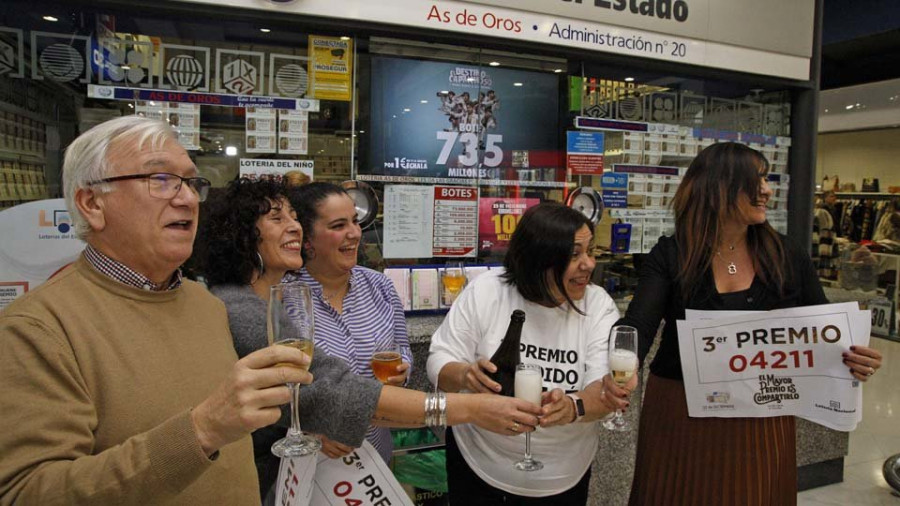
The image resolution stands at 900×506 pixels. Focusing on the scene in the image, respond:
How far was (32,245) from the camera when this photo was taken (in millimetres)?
2715

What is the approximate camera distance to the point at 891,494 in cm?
396

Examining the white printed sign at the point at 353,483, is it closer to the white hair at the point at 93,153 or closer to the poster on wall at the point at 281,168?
the white hair at the point at 93,153

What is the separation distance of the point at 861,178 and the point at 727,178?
1286 cm

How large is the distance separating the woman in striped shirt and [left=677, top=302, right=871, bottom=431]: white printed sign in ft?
3.52

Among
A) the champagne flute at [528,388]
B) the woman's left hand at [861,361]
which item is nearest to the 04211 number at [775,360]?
the woman's left hand at [861,361]

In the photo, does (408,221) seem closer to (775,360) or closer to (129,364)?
(775,360)

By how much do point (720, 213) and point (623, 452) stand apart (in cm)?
198

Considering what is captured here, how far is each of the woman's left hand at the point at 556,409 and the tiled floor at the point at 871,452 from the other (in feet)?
10.1

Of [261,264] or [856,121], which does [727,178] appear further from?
[856,121]

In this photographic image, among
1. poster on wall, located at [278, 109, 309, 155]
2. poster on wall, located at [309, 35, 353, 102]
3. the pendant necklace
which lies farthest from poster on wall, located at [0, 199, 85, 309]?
the pendant necklace

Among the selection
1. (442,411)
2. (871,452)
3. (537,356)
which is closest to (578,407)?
(537,356)

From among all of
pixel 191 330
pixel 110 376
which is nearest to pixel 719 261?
pixel 191 330

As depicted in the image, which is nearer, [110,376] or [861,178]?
[110,376]

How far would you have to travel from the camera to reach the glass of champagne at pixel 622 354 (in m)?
1.73
